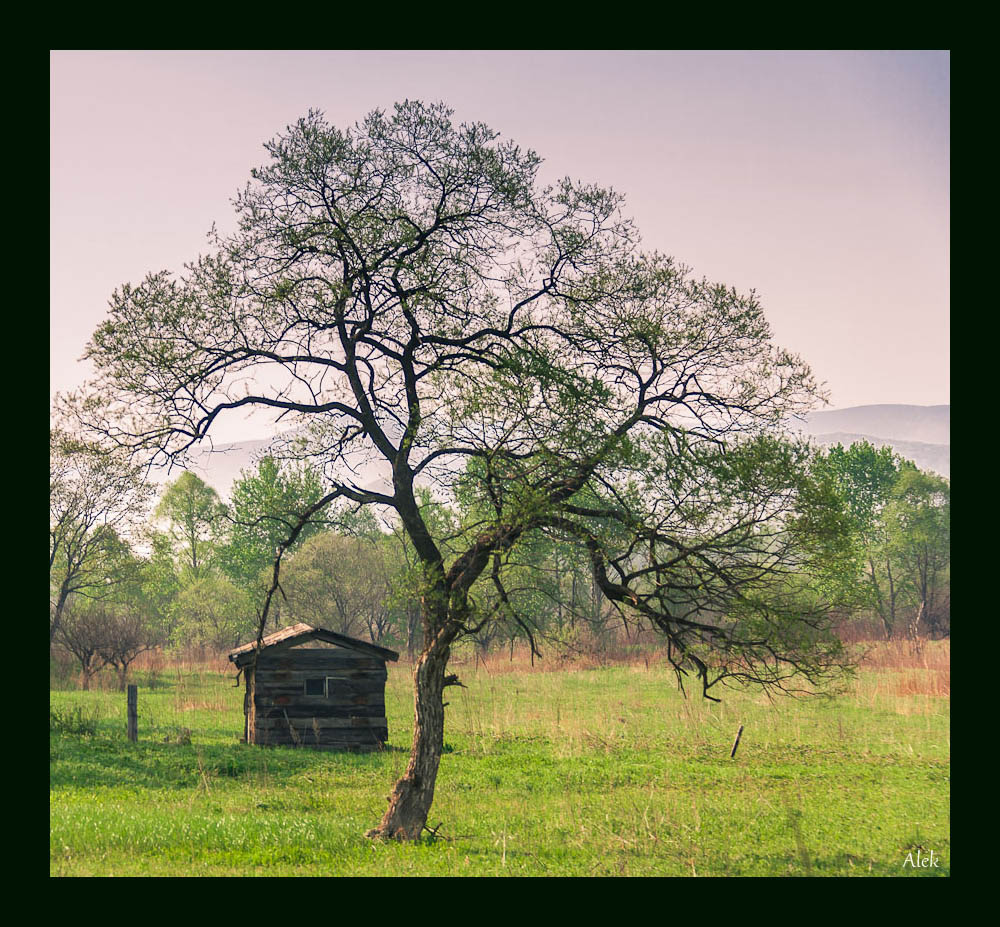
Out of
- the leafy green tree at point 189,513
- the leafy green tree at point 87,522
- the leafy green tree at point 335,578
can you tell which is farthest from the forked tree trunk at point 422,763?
the leafy green tree at point 189,513

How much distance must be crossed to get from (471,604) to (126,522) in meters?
33.0

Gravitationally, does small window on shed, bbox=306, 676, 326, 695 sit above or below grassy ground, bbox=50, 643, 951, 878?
above

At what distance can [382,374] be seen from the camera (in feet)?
49.3

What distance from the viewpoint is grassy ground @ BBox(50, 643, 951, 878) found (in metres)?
12.4

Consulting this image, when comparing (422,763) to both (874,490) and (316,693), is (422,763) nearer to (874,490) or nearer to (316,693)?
(316,693)

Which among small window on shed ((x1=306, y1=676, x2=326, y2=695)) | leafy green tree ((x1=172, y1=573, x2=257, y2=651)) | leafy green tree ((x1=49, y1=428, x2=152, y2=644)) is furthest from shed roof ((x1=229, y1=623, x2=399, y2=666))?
leafy green tree ((x1=172, y1=573, x2=257, y2=651))

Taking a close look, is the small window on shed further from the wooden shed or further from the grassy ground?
the grassy ground

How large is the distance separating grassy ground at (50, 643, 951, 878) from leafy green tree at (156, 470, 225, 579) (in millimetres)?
38494

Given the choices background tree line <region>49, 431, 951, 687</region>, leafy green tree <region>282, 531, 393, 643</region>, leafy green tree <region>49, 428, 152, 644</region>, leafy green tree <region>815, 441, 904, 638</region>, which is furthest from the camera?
leafy green tree <region>815, 441, 904, 638</region>

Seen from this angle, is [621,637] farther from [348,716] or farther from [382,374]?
[382,374]

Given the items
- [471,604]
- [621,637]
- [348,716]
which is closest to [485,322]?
[471,604]

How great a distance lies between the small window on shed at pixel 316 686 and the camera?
968 inches

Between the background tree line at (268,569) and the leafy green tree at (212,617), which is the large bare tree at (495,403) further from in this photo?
the leafy green tree at (212,617)

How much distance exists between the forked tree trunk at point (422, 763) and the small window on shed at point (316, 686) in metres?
11.5
